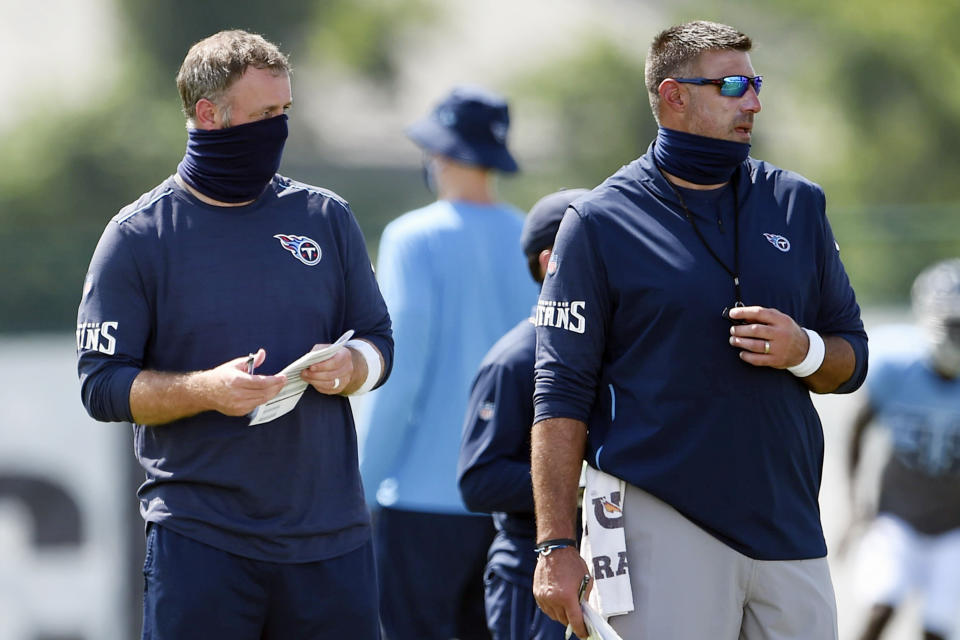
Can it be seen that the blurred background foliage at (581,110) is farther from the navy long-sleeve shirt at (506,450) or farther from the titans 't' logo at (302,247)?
the titans 't' logo at (302,247)

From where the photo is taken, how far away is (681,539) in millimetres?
3535

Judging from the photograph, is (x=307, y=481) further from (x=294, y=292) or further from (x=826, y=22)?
(x=826, y=22)

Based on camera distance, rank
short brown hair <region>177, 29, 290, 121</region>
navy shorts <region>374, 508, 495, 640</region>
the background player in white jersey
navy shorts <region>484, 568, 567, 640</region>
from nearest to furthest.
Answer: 1. short brown hair <region>177, 29, 290, 121</region>
2. navy shorts <region>484, 568, 567, 640</region>
3. navy shorts <region>374, 508, 495, 640</region>
4. the background player in white jersey

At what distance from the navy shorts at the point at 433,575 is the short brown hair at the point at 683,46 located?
1.90 meters

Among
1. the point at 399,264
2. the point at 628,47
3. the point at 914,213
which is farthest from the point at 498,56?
the point at 399,264

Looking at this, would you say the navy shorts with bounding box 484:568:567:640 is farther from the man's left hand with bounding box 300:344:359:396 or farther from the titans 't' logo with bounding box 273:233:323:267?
the titans 't' logo with bounding box 273:233:323:267

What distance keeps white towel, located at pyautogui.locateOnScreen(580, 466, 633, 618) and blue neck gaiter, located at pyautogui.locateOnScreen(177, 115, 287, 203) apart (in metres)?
1.15

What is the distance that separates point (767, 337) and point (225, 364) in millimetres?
1309

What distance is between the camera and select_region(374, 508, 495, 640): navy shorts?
502 centimetres

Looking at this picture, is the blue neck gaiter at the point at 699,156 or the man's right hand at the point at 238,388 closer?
the man's right hand at the point at 238,388

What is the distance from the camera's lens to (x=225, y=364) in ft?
11.7

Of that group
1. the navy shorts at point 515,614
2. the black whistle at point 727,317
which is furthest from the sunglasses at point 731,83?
the navy shorts at point 515,614

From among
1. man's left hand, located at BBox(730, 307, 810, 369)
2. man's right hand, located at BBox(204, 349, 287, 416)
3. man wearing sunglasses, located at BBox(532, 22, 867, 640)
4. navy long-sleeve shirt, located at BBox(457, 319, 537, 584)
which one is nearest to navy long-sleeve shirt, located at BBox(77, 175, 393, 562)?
man's right hand, located at BBox(204, 349, 287, 416)

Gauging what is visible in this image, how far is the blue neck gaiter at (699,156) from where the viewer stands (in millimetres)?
3633
